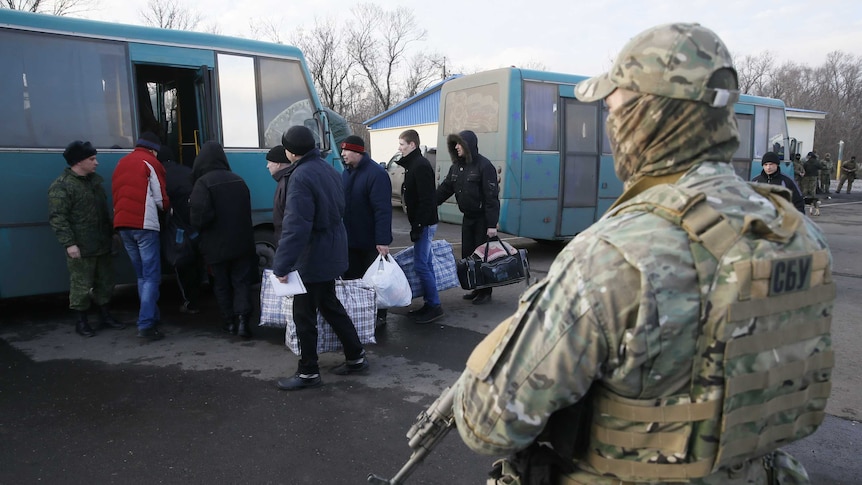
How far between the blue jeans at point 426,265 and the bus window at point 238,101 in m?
2.24

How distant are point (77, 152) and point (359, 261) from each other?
257 centimetres

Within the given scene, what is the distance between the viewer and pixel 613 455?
50.7 inches

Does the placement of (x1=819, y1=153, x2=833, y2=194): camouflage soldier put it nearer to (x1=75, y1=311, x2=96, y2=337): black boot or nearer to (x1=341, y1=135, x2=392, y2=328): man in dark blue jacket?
(x1=341, y1=135, x2=392, y2=328): man in dark blue jacket

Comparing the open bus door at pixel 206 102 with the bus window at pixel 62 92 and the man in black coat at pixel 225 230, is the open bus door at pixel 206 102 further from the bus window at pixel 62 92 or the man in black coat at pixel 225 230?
the man in black coat at pixel 225 230

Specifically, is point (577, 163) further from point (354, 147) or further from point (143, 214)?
point (143, 214)

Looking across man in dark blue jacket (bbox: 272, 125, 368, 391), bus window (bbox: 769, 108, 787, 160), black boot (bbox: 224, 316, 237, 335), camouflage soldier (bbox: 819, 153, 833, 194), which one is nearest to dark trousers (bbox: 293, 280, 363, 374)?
man in dark blue jacket (bbox: 272, 125, 368, 391)

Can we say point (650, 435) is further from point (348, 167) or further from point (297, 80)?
point (297, 80)

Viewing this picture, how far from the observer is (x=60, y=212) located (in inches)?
199

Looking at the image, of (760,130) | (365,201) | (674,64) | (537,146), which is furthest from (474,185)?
(760,130)

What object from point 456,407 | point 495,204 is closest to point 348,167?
point 495,204

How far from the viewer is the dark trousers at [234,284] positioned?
5.38m

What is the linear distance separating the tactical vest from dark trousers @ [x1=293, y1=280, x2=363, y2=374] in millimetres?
3022

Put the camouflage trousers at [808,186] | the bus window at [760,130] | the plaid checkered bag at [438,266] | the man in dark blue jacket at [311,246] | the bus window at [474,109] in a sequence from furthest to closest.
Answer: the camouflage trousers at [808,186]
the bus window at [760,130]
the bus window at [474,109]
the plaid checkered bag at [438,266]
the man in dark blue jacket at [311,246]

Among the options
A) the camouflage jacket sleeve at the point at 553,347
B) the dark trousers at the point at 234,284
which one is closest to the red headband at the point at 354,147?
the dark trousers at the point at 234,284
